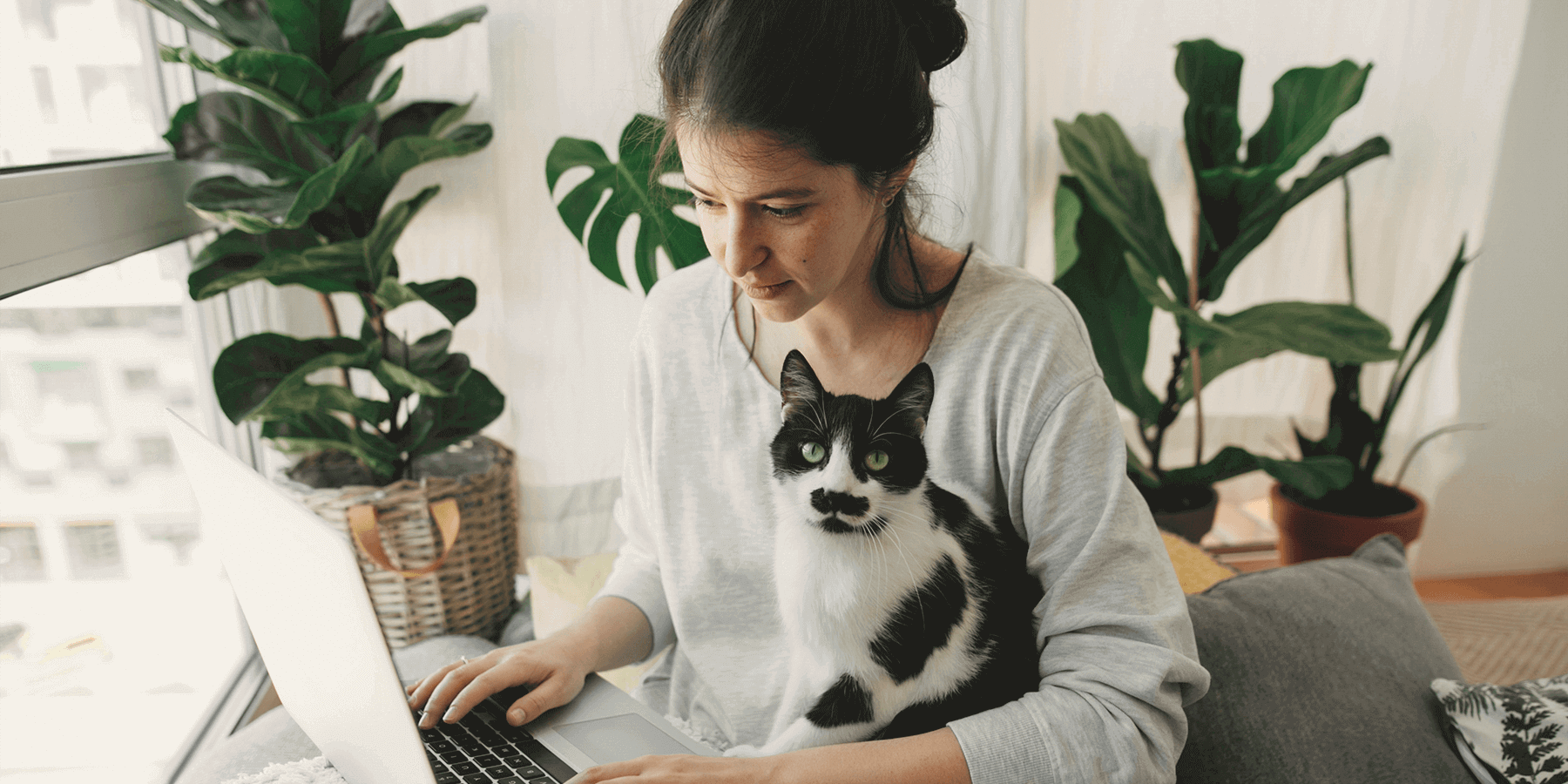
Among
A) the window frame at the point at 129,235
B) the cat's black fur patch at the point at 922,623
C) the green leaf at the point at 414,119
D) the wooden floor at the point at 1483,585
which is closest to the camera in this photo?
the cat's black fur patch at the point at 922,623

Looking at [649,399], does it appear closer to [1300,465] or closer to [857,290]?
[857,290]

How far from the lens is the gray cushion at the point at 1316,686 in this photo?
84cm

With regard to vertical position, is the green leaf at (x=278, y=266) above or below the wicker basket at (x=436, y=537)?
above

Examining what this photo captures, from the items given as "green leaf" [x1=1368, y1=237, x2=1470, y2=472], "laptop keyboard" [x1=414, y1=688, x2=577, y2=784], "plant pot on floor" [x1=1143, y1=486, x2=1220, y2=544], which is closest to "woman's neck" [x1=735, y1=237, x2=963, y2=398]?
"laptop keyboard" [x1=414, y1=688, x2=577, y2=784]

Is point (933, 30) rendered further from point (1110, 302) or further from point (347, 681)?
point (1110, 302)

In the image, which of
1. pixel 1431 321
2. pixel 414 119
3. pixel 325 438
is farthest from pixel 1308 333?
pixel 325 438

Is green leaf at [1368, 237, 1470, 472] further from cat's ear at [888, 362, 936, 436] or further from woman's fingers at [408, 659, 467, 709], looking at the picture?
woman's fingers at [408, 659, 467, 709]

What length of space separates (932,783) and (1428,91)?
1985 millimetres

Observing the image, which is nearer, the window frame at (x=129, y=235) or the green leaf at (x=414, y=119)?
the window frame at (x=129, y=235)

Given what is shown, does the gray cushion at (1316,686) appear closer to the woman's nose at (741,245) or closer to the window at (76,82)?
the woman's nose at (741,245)

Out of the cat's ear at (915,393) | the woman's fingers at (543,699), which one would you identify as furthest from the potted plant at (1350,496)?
the woman's fingers at (543,699)

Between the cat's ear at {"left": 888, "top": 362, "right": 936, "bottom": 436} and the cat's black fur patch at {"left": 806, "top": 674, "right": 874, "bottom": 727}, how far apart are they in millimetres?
242

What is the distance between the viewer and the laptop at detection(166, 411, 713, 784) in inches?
19.7

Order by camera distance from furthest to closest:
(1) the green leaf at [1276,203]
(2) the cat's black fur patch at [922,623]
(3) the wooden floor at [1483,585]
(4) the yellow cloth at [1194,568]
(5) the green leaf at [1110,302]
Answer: (3) the wooden floor at [1483,585], (5) the green leaf at [1110,302], (1) the green leaf at [1276,203], (4) the yellow cloth at [1194,568], (2) the cat's black fur patch at [922,623]
